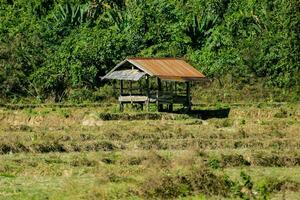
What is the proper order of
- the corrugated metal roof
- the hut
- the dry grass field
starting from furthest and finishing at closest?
the corrugated metal roof → the hut → the dry grass field

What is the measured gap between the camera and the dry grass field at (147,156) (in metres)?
9.77

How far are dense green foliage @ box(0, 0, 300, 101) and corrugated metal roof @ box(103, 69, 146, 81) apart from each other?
540 cm

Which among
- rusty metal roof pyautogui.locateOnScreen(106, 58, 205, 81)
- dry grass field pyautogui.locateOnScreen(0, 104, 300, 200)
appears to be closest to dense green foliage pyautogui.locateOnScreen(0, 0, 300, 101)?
rusty metal roof pyautogui.locateOnScreen(106, 58, 205, 81)

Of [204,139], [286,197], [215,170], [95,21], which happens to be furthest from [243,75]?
[286,197]

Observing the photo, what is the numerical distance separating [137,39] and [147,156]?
22.3 metres

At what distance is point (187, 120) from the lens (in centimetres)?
2172

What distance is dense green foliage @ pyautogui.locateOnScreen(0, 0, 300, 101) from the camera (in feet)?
105

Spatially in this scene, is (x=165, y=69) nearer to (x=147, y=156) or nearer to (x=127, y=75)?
(x=127, y=75)

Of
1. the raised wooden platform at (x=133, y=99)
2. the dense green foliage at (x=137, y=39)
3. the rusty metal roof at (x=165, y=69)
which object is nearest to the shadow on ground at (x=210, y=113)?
the rusty metal roof at (x=165, y=69)

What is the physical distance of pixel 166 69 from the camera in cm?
2542

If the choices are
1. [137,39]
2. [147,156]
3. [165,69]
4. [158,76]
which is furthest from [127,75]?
[147,156]

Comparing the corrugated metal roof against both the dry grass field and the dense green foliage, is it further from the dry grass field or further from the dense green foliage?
the dense green foliage

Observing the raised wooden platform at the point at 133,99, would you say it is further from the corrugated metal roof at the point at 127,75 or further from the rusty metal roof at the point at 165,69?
the rusty metal roof at the point at 165,69

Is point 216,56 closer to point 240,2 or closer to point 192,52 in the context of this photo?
point 192,52
